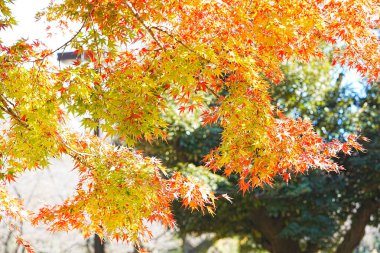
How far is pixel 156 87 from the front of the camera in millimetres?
4578

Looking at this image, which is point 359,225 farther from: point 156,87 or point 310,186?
point 156,87

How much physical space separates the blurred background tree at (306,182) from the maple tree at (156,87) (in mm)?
5282

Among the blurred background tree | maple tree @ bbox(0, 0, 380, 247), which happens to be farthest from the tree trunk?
maple tree @ bbox(0, 0, 380, 247)

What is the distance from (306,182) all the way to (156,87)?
6.46 m

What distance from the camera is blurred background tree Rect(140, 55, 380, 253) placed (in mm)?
10406

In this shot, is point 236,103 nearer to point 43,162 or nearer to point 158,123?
point 158,123

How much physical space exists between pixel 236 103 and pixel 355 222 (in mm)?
7901

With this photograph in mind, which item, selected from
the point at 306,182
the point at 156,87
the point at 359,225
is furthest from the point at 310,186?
the point at 156,87

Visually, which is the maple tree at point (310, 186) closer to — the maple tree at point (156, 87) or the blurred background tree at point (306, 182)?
the blurred background tree at point (306, 182)

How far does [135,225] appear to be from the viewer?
4.53 metres

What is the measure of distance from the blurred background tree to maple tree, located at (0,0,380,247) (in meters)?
5.28

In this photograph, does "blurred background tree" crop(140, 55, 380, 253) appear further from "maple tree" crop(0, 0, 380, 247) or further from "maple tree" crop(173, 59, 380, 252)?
"maple tree" crop(0, 0, 380, 247)

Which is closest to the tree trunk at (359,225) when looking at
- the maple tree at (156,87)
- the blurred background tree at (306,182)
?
the blurred background tree at (306,182)

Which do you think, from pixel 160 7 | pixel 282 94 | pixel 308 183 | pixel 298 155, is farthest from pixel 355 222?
pixel 160 7
